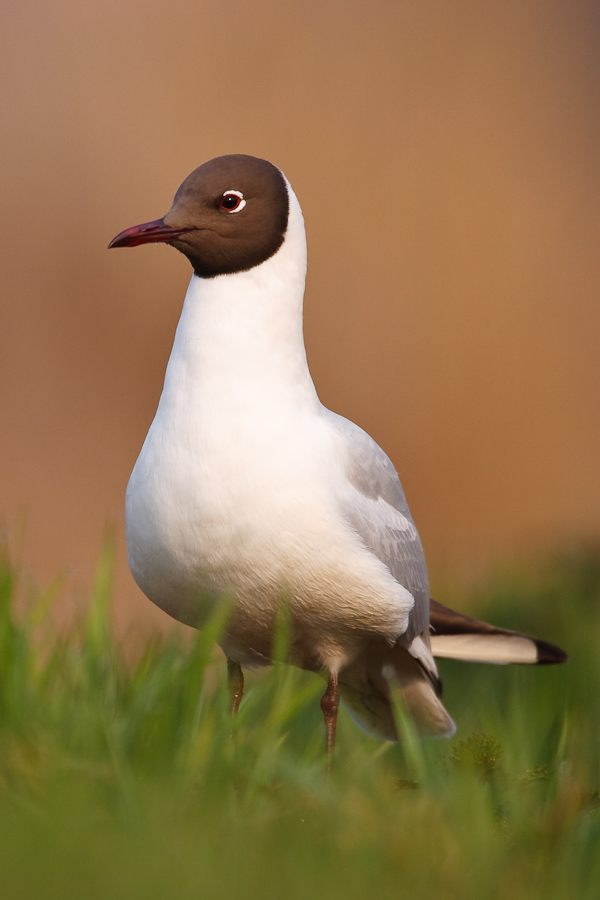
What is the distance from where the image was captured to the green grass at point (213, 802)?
209cm

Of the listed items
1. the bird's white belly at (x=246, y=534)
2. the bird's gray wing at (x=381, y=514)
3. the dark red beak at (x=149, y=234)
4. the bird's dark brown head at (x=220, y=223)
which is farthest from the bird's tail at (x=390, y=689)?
the dark red beak at (x=149, y=234)

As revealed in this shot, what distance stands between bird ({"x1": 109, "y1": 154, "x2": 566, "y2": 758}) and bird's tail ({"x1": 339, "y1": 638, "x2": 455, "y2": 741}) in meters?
0.22

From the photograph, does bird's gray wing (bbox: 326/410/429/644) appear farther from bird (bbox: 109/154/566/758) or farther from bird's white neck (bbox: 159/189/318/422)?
bird's white neck (bbox: 159/189/318/422)

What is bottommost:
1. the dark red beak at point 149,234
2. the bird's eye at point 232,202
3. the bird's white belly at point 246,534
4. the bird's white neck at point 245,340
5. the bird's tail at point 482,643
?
the bird's tail at point 482,643

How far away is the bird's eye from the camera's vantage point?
3.44m

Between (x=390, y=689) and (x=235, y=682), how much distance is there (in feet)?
2.15

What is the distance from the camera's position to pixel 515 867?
7.65 ft

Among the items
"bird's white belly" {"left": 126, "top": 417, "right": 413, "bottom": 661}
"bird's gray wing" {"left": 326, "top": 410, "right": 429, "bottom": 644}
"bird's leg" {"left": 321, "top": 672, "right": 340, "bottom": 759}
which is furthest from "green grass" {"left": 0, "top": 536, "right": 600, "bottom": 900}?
"bird's gray wing" {"left": 326, "top": 410, "right": 429, "bottom": 644}

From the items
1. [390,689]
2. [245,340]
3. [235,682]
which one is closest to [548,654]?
[390,689]

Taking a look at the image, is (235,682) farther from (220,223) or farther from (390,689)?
(220,223)

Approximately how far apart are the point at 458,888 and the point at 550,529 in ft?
18.4

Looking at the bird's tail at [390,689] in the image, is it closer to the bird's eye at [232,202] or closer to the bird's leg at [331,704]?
the bird's leg at [331,704]

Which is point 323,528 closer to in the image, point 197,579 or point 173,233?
point 197,579

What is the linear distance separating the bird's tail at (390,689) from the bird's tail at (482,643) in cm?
17
